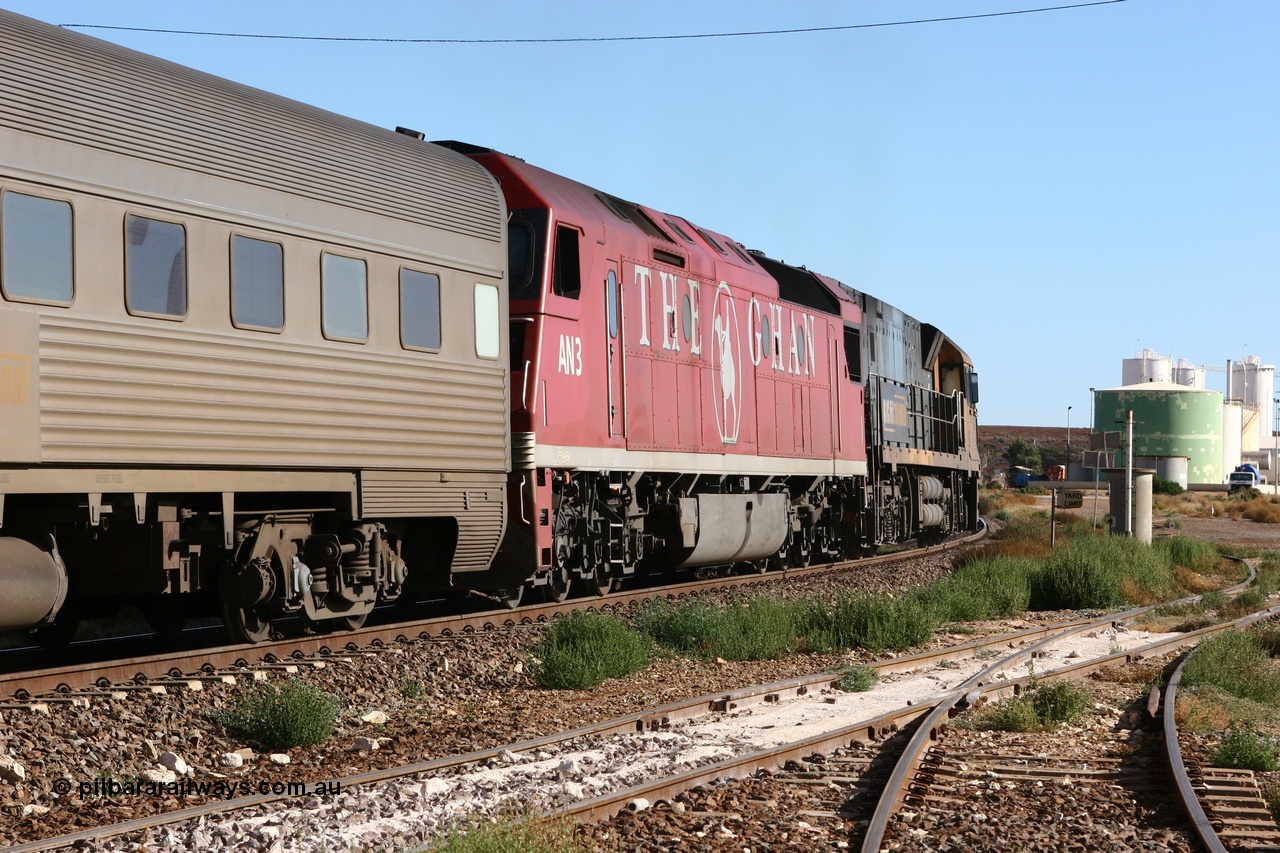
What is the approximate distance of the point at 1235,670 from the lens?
11.8 m

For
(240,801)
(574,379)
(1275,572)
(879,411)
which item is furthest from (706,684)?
(1275,572)

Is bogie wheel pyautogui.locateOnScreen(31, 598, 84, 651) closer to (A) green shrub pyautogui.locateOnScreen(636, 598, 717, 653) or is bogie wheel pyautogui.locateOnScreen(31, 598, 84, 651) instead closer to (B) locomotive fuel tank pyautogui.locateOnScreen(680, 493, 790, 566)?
(A) green shrub pyautogui.locateOnScreen(636, 598, 717, 653)

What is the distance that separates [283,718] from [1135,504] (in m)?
23.6

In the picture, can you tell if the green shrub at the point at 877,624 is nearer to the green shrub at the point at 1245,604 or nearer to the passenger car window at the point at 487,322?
the passenger car window at the point at 487,322

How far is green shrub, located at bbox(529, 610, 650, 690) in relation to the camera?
10938 millimetres

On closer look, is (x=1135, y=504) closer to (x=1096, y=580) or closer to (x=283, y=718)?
(x=1096, y=580)

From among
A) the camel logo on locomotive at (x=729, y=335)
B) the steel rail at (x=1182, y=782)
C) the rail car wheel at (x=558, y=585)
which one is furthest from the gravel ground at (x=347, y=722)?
the camel logo on locomotive at (x=729, y=335)

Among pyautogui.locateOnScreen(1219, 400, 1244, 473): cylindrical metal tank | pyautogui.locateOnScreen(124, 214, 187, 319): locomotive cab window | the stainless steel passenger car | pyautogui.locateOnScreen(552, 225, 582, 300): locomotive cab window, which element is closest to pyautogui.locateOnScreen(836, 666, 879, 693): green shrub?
the stainless steel passenger car

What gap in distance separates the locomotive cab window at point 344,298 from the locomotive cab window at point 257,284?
49cm

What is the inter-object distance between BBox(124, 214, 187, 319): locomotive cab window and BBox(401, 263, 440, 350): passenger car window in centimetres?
249

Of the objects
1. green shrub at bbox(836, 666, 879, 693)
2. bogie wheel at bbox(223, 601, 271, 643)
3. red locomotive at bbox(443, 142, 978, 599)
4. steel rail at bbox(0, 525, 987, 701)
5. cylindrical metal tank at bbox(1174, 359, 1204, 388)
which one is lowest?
green shrub at bbox(836, 666, 879, 693)

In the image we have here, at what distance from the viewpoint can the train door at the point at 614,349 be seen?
49.3ft

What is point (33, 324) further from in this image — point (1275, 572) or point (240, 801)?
point (1275, 572)

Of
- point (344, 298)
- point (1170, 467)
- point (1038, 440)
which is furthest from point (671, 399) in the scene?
point (1038, 440)
